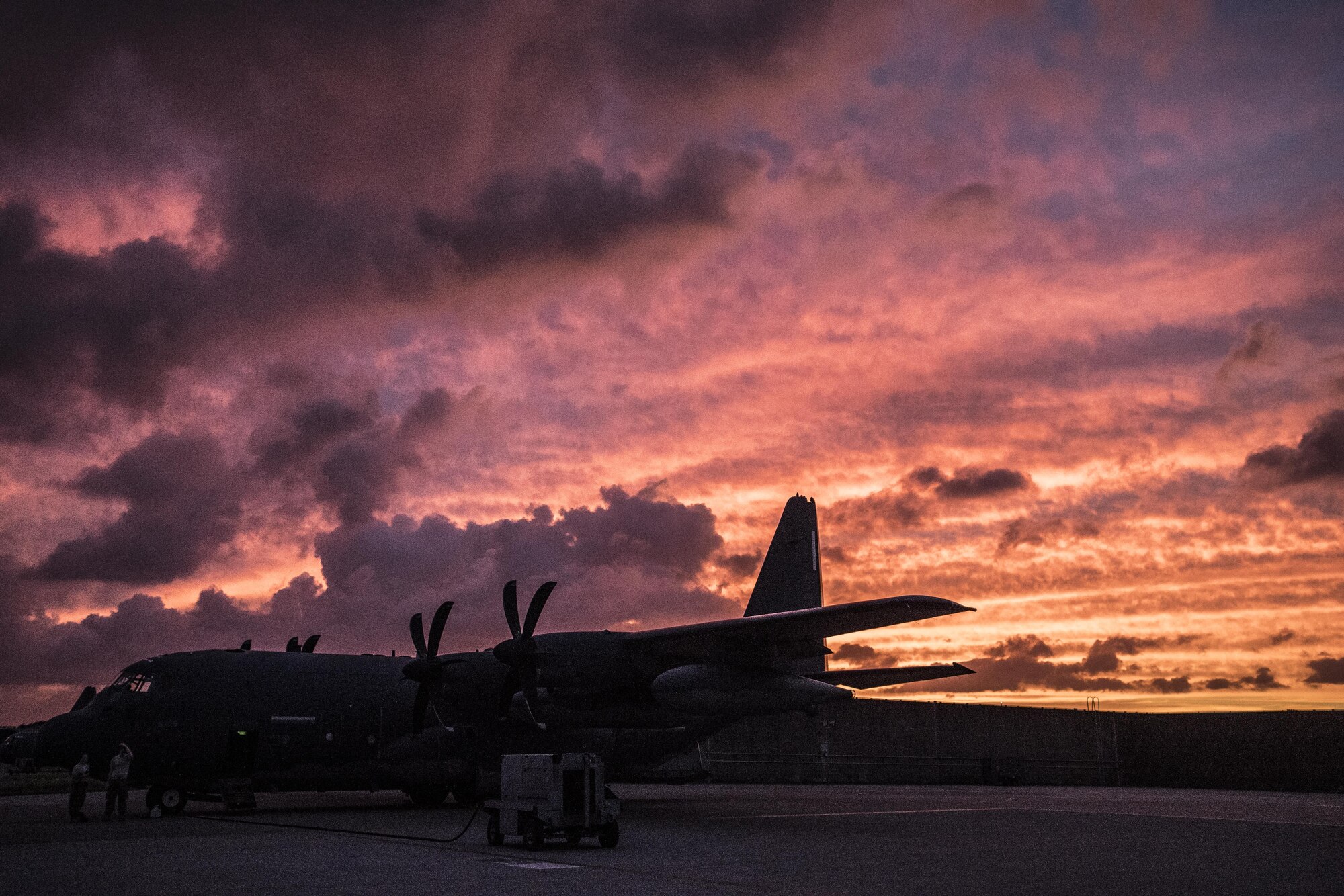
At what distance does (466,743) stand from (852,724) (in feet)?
104

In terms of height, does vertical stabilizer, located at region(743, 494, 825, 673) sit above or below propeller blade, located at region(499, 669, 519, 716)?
above

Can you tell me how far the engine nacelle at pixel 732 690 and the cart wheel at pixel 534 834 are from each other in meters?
7.74

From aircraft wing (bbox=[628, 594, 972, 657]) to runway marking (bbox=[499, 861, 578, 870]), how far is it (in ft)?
29.6

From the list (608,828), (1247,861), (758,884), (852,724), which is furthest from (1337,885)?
(852,724)

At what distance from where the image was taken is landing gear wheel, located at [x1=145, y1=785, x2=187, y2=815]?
2781cm

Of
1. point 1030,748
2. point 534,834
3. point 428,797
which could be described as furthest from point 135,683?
point 1030,748

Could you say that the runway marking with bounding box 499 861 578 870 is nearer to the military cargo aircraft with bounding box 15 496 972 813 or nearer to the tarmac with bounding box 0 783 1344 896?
the tarmac with bounding box 0 783 1344 896

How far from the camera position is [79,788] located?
2655cm

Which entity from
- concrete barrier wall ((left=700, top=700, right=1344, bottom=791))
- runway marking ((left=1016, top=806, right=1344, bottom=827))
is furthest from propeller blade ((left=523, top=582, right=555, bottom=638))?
concrete barrier wall ((left=700, top=700, right=1344, bottom=791))

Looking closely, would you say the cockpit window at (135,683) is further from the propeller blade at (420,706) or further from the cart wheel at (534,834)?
the cart wheel at (534,834)

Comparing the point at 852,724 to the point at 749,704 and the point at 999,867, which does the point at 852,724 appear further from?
the point at 999,867

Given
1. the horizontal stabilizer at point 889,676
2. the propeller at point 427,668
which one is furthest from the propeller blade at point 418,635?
the horizontal stabilizer at point 889,676

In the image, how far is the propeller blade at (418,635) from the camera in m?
29.5

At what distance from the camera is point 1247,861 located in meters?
Result: 17.5
